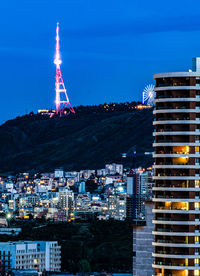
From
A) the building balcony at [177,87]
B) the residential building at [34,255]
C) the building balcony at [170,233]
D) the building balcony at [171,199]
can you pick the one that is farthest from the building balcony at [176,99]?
the residential building at [34,255]

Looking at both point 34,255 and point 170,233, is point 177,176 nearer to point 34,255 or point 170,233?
point 170,233

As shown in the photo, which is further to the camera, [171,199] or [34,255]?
[34,255]

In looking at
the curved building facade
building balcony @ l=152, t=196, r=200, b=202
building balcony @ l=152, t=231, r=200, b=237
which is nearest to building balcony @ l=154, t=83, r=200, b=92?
the curved building facade

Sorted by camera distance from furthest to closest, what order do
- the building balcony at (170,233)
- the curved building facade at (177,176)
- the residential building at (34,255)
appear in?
the residential building at (34,255) → the curved building facade at (177,176) → the building balcony at (170,233)

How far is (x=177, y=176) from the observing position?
39188 millimetres

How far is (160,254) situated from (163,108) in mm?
5014

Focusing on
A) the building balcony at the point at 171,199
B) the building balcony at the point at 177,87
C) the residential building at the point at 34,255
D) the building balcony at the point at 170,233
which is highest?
the building balcony at the point at 177,87

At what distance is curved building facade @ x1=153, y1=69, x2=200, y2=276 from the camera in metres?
38.9

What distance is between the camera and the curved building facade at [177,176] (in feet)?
128

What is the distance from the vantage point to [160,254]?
39.1 m

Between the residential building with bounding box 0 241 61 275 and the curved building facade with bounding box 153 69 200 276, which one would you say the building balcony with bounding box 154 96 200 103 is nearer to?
the curved building facade with bounding box 153 69 200 276

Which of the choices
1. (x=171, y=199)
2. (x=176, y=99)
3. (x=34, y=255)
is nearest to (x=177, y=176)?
(x=171, y=199)

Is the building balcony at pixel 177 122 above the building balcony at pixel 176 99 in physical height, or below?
below

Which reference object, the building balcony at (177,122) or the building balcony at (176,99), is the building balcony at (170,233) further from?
the building balcony at (176,99)
